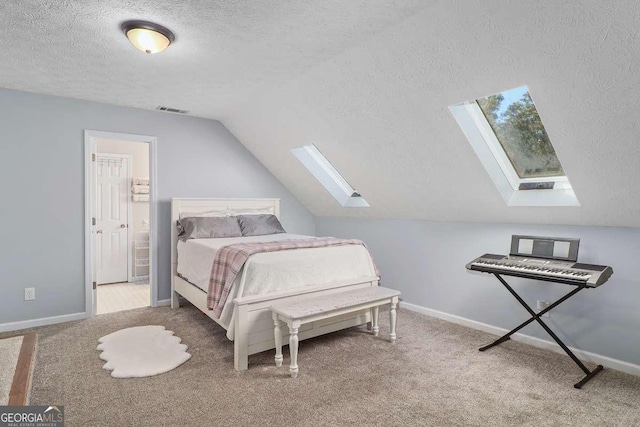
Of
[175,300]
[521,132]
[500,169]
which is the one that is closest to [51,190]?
[175,300]

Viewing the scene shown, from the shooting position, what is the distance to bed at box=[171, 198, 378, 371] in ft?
8.78

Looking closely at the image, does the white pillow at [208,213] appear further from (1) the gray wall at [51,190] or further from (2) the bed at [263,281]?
(1) the gray wall at [51,190]

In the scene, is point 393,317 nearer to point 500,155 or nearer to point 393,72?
point 500,155

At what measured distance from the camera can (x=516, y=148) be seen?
9.93 feet

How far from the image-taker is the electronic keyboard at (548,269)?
7.74 ft

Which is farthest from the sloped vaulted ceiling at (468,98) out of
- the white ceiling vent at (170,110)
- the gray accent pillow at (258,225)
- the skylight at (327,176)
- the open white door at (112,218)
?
the open white door at (112,218)

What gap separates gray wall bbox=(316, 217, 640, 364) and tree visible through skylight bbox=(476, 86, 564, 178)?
1.71ft

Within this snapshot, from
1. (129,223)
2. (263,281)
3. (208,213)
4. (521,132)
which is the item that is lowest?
(263,281)

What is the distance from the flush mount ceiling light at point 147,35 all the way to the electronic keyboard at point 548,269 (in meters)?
2.74

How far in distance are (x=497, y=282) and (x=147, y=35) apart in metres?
3.36

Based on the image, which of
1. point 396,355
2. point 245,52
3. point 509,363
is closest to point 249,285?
point 396,355

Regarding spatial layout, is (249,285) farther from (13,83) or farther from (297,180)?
(13,83)

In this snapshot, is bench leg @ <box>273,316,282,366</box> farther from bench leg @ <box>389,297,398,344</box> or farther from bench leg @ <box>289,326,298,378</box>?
bench leg @ <box>389,297,398,344</box>

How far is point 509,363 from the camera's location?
9.02 ft
